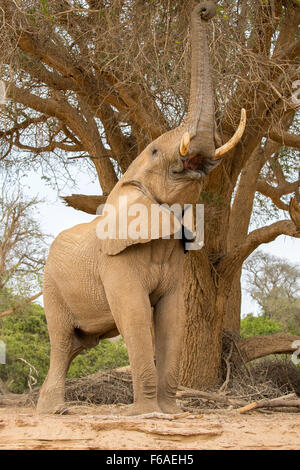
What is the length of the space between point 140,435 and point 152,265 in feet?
4.89

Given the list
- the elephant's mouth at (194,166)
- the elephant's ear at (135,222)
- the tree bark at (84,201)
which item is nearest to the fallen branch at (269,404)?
the elephant's ear at (135,222)

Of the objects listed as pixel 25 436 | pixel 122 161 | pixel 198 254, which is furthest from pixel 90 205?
pixel 25 436

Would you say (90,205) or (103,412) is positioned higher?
(90,205)

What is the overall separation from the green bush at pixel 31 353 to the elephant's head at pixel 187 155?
1024 cm

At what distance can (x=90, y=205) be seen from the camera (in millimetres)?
8961

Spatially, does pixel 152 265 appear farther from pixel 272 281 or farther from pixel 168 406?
pixel 272 281

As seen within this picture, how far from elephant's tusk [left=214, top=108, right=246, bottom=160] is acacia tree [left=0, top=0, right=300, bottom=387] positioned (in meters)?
1.73

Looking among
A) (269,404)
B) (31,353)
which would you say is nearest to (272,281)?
(31,353)

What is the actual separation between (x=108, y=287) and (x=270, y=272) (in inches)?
940

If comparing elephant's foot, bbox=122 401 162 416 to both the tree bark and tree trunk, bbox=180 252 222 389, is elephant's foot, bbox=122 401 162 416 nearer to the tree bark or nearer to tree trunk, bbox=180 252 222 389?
tree trunk, bbox=180 252 222 389

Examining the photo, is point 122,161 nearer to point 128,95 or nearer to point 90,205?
point 90,205

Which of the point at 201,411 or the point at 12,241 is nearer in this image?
the point at 201,411

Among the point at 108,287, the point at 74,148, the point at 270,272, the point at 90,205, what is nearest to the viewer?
the point at 108,287

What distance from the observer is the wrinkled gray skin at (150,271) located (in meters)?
4.57
